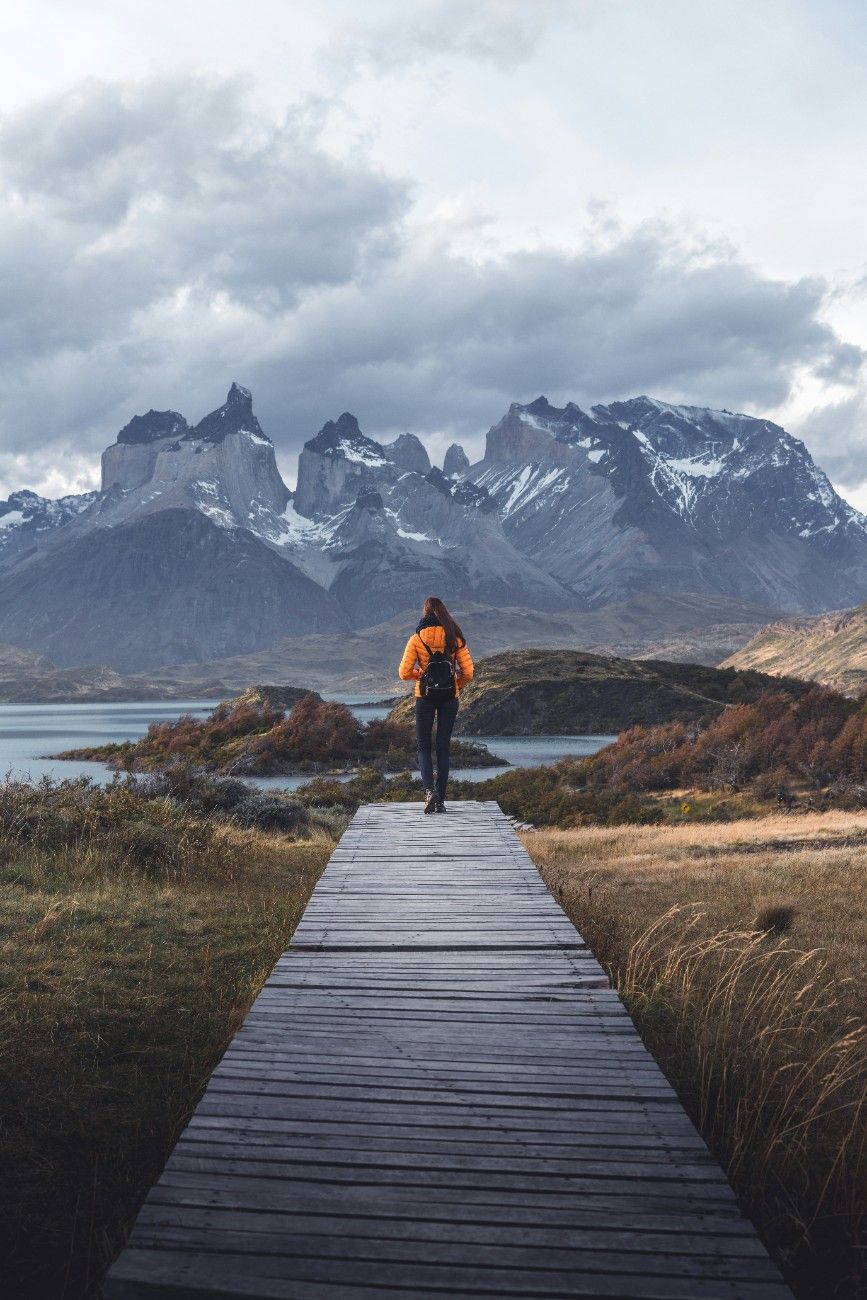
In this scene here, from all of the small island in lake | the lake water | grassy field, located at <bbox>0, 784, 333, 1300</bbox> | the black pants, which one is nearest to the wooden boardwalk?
grassy field, located at <bbox>0, 784, 333, 1300</bbox>

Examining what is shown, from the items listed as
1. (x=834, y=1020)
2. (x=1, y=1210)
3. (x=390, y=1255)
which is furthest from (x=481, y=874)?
(x=390, y=1255)

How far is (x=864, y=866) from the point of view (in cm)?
1623

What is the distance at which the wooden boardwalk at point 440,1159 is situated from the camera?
2.89 m

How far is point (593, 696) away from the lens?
311 ft

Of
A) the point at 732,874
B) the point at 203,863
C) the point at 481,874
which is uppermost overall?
the point at 481,874

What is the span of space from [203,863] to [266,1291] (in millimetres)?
10196


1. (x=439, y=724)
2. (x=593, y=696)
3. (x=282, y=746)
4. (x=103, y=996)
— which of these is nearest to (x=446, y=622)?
(x=439, y=724)

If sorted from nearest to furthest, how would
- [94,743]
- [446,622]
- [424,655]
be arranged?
[446,622] → [424,655] → [94,743]

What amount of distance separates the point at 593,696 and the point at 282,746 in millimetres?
45373

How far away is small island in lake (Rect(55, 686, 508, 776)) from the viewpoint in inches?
2157

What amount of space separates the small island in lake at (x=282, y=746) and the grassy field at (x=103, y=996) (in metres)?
39.2

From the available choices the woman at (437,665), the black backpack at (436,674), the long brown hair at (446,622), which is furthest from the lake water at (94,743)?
the long brown hair at (446,622)

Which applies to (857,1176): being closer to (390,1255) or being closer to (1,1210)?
(390,1255)

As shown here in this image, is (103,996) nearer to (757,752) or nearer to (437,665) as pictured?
(437,665)
